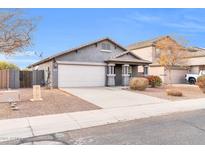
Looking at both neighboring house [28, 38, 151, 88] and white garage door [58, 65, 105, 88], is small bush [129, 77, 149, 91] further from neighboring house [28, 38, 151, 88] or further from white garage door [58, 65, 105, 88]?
white garage door [58, 65, 105, 88]

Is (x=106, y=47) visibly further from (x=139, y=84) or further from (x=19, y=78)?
(x=19, y=78)

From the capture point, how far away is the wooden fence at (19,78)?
71.1 ft

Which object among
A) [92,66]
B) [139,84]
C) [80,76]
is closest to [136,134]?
[139,84]

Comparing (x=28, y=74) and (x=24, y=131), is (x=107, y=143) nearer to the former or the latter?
(x=24, y=131)

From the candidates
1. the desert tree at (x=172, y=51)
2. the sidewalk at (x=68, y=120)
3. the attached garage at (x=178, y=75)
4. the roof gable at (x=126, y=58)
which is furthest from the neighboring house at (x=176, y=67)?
the sidewalk at (x=68, y=120)

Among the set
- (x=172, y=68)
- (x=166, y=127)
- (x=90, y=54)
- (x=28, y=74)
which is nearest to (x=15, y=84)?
(x=28, y=74)

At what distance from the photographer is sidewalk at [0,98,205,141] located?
7273 millimetres

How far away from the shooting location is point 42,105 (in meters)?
11.6

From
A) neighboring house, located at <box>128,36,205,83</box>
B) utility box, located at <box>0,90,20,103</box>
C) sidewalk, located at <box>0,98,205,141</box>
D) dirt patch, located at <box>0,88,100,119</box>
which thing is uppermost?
neighboring house, located at <box>128,36,205,83</box>

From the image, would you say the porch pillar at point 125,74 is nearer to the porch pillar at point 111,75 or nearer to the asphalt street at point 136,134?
the porch pillar at point 111,75

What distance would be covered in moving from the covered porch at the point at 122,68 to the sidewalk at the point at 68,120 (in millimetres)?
12852

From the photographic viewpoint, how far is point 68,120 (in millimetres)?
8852

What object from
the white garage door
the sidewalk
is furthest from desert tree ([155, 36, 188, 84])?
the sidewalk

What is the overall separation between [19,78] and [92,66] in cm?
747
